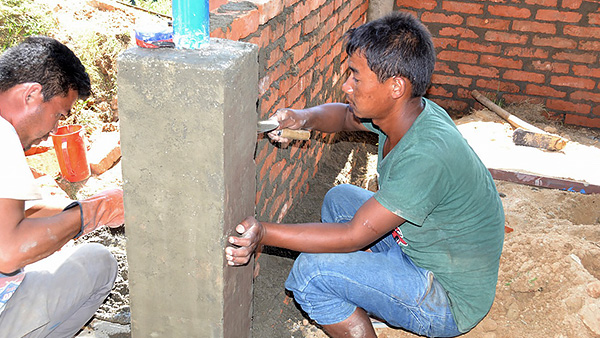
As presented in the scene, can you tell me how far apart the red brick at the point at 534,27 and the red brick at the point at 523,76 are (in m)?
0.41

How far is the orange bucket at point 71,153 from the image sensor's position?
3777 mm

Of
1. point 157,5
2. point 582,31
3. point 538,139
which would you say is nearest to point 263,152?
point 538,139

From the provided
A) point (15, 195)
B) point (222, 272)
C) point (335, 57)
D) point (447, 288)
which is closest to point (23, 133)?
point (15, 195)

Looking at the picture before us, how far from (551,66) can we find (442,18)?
1148 mm

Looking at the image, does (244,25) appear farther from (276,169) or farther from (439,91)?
(439,91)

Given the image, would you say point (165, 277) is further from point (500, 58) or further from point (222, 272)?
point (500, 58)

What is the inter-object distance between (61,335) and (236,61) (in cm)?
145

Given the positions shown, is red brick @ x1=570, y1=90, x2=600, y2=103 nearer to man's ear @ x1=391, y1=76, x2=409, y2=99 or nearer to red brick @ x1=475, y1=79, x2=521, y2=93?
red brick @ x1=475, y1=79, x2=521, y2=93

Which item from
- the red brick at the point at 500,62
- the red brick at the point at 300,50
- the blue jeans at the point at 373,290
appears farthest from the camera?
the red brick at the point at 500,62

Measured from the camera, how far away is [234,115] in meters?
1.58

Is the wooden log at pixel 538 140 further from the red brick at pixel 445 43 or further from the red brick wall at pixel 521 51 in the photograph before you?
the red brick at pixel 445 43

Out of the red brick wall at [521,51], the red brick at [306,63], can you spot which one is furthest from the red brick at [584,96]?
the red brick at [306,63]

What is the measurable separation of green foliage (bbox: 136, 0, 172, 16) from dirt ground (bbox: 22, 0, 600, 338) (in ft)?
9.43

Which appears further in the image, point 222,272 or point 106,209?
point 106,209
